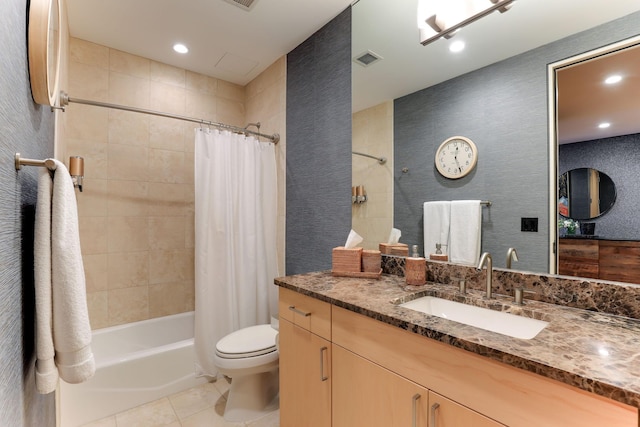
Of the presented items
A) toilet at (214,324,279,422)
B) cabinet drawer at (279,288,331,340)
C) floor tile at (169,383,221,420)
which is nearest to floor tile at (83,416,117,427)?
floor tile at (169,383,221,420)

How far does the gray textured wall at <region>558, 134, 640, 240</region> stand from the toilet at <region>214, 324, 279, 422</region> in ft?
5.57

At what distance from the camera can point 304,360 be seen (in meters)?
1.30

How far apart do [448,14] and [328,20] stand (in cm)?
88

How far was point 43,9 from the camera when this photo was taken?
713 millimetres

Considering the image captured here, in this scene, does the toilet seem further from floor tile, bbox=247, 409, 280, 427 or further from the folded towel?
the folded towel

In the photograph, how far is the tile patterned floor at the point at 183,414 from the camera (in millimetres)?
1729

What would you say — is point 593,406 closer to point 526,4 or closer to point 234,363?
point 526,4

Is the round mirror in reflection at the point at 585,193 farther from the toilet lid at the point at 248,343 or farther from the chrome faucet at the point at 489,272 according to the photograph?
the toilet lid at the point at 248,343

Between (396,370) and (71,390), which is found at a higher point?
(396,370)

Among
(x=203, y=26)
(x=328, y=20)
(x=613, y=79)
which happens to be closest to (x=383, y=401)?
(x=613, y=79)

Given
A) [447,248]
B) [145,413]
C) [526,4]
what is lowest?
[145,413]

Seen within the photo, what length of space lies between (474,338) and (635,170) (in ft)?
2.47

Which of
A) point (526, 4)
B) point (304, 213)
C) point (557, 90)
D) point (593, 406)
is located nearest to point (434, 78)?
point (526, 4)

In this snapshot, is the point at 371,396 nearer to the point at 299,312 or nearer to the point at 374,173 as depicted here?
the point at 299,312
